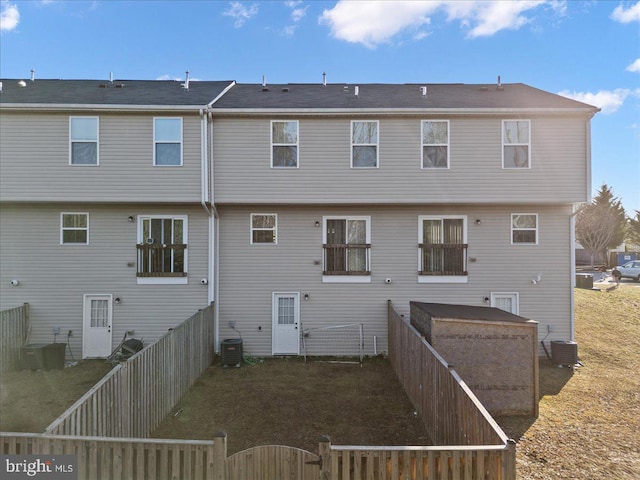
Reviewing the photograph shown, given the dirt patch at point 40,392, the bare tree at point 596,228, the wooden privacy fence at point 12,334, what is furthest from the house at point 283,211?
the bare tree at point 596,228

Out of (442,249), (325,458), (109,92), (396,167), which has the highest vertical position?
(109,92)

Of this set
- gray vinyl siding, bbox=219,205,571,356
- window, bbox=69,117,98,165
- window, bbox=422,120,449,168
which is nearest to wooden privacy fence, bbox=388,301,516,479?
gray vinyl siding, bbox=219,205,571,356

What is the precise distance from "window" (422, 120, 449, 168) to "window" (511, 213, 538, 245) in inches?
107

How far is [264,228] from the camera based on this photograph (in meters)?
10.0

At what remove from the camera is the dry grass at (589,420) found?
4812 mm

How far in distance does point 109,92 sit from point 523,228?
12.9 metres

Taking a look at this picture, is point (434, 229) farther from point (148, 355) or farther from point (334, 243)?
point (148, 355)

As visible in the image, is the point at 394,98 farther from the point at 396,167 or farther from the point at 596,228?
the point at 596,228

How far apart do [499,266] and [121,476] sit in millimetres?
9730

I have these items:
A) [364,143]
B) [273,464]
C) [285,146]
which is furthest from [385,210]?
[273,464]

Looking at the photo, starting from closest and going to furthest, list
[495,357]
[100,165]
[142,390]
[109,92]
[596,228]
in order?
[142,390]
[495,357]
[100,165]
[109,92]
[596,228]

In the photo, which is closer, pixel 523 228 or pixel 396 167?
pixel 396 167

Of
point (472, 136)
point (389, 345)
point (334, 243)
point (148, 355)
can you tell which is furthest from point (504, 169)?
point (148, 355)

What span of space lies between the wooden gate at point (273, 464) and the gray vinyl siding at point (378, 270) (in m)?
6.62
